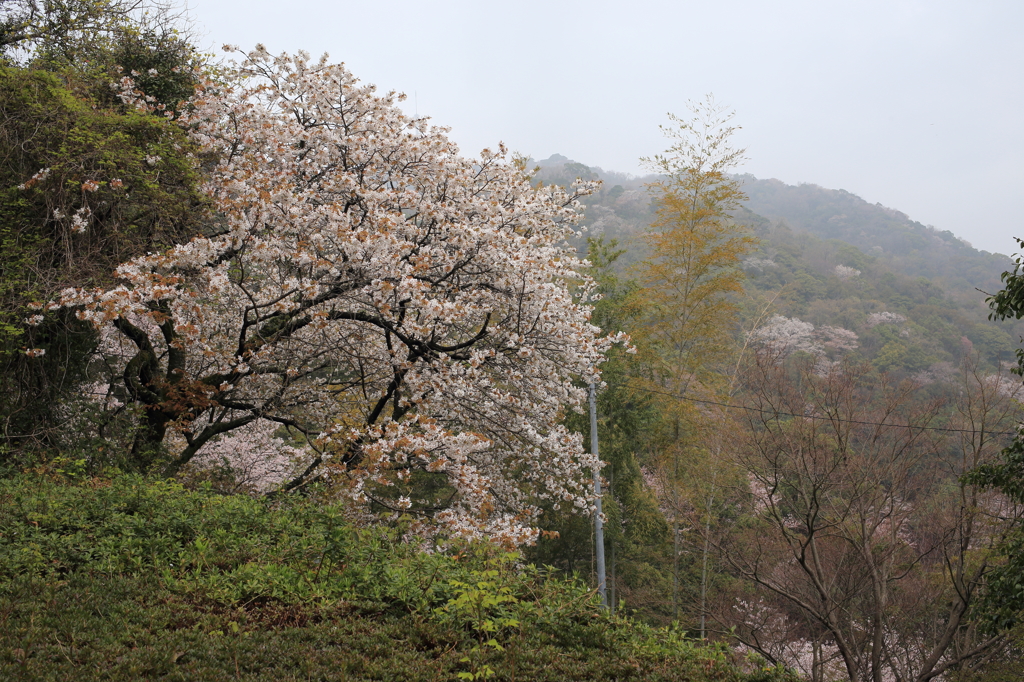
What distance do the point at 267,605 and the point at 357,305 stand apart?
3.47 metres

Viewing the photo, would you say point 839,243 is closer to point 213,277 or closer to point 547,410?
point 547,410

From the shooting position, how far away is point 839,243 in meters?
47.3

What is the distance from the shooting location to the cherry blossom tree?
6219 millimetres

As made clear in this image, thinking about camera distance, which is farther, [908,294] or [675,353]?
[908,294]

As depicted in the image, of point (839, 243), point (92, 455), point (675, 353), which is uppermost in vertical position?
point (839, 243)

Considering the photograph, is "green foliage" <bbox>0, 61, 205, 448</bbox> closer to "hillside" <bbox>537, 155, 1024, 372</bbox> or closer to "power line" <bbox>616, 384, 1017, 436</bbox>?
"power line" <bbox>616, 384, 1017, 436</bbox>

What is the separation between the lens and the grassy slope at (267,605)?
3.31 metres

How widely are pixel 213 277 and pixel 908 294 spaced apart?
41986 millimetres

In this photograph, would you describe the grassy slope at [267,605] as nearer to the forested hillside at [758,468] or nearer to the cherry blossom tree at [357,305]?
the cherry blossom tree at [357,305]

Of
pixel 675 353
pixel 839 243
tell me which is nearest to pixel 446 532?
pixel 675 353

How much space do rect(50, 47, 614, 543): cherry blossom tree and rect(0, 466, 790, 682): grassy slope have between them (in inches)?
58.5

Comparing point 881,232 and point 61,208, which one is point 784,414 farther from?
point 881,232

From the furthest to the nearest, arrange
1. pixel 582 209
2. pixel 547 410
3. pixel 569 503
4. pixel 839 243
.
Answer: pixel 839 243 → pixel 569 503 → pixel 582 209 → pixel 547 410

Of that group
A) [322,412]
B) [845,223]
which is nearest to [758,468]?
[322,412]
